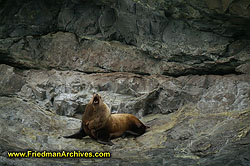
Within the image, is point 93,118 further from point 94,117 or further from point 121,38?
point 121,38

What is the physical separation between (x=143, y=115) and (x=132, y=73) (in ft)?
3.44

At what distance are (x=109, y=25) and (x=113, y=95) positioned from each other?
1.70 m

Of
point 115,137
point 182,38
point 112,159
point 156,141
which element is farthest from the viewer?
point 182,38

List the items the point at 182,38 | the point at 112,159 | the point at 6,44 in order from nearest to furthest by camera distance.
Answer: the point at 112,159, the point at 182,38, the point at 6,44

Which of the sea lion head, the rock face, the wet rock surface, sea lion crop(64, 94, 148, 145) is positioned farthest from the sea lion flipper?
the rock face

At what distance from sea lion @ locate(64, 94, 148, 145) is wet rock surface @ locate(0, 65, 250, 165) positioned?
17 centimetres

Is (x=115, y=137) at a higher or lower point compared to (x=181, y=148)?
lower

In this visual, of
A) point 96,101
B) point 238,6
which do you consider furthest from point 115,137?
point 238,6

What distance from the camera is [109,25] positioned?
30.3ft

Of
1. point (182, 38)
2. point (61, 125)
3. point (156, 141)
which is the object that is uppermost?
point (182, 38)

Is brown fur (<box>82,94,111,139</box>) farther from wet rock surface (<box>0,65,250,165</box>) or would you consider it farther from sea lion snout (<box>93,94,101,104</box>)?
wet rock surface (<box>0,65,250,165</box>)

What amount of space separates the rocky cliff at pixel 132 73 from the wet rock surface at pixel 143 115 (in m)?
0.02

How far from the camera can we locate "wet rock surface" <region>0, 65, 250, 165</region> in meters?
5.96

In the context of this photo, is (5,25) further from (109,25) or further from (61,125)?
(61,125)
